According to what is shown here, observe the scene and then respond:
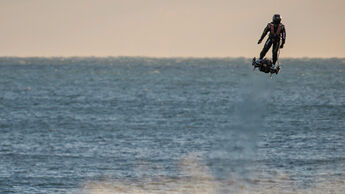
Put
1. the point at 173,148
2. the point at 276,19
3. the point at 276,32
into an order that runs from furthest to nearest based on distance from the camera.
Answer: the point at 173,148, the point at 276,32, the point at 276,19

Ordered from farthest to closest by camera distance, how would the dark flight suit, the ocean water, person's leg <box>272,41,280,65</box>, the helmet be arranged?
1. the ocean water
2. person's leg <box>272,41,280,65</box>
3. the dark flight suit
4. the helmet

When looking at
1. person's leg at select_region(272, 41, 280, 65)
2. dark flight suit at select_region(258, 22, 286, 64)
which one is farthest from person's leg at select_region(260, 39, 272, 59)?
person's leg at select_region(272, 41, 280, 65)

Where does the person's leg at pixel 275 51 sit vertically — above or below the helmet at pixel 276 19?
below

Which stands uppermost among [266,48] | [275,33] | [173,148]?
[275,33]

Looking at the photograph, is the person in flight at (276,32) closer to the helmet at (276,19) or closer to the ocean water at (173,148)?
the helmet at (276,19)

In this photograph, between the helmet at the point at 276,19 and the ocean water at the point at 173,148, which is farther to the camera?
the ocean water at the point at 173,148

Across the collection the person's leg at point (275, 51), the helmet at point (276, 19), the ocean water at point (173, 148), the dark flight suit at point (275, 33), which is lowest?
the ocean water at point (173, 148)

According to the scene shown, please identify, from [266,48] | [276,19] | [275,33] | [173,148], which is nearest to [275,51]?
[266,48]

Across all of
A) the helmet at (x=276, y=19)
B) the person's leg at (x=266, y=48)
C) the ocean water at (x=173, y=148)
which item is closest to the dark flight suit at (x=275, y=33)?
the person's leg at (x=266, y=48)

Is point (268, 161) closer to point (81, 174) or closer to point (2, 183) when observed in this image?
point (81, 174)

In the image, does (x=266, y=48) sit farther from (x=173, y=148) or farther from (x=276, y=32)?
(x=173, y=148)

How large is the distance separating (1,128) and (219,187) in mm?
55607

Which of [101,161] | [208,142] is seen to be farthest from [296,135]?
[101,161]

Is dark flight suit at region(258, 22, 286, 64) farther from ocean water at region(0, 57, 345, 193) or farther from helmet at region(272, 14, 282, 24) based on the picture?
ocean water at region(0, 57, 345, 193)
